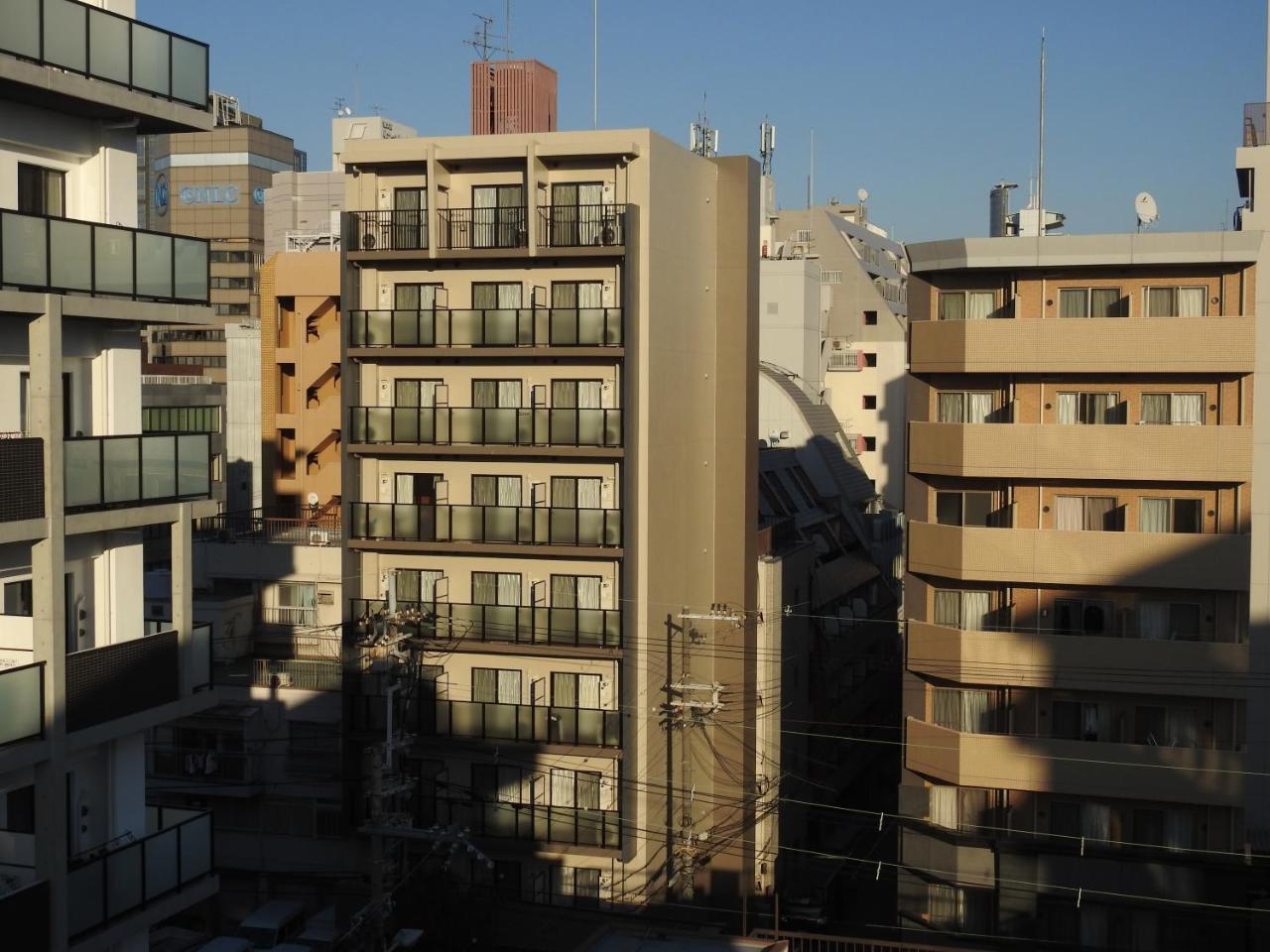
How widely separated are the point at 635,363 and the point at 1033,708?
36.6 feet

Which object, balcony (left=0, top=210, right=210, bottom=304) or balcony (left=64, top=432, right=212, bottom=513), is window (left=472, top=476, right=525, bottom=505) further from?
balcony (left=0, top=210, right=210, bottom=304)

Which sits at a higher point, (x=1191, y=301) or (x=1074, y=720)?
(x=1191, y=301)

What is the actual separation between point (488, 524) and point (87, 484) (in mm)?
17214

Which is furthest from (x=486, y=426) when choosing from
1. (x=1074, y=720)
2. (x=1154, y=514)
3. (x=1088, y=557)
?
(x=1154, y=514)

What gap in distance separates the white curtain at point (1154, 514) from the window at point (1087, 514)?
1.36ft

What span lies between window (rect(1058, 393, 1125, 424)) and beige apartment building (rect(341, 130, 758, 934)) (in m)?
8.72

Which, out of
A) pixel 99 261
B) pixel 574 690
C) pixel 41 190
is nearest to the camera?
pixel 99 261

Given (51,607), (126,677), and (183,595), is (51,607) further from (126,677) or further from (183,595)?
(183,595)

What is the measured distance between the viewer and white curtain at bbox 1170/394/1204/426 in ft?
105

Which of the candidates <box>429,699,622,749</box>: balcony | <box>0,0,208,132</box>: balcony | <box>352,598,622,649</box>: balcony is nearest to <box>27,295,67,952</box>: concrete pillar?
<box>0,0,208,132</box>: balcony

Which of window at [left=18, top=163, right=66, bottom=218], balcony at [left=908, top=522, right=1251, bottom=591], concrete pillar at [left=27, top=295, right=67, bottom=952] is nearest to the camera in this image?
concrete pillar at [left=27, top=295, right=67, bottom=952]

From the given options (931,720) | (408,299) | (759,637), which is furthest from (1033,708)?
(408,299)

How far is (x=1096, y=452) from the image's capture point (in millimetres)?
31797

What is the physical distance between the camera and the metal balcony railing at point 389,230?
116 ft
